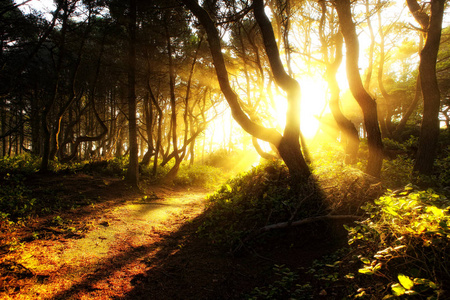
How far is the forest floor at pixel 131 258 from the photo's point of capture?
9.36 ft

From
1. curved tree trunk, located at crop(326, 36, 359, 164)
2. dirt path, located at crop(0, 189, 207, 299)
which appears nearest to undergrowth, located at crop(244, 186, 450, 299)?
dirt path, located at crop(0, 189, 207, 299)

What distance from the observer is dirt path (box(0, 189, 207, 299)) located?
2744mm

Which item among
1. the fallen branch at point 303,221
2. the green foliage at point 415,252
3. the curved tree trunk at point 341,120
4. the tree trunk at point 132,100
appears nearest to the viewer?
the green foliage at point 415,252

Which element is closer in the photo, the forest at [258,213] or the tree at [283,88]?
the forest at [258,213]

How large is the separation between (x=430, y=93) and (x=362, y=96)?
5.75ft

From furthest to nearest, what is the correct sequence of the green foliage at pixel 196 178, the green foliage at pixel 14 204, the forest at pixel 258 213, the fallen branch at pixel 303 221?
the green foliage at pixel 196 178, the green foliage at pixel 14 204, the fallen branch at pixel 303 221, the forest at pixel 258 213

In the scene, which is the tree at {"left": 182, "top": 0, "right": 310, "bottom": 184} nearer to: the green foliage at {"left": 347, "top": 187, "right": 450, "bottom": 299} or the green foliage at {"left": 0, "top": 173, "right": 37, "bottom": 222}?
the green foliage at {"left": 347, "top": 187, "right": 450, "bottom": 299}

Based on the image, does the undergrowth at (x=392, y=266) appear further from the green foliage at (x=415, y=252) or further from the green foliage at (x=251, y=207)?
the green foliage at (x=251, y=207)

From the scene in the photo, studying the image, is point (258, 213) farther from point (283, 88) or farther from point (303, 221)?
point (283, 88)

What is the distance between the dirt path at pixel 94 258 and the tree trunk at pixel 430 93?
6.82 m

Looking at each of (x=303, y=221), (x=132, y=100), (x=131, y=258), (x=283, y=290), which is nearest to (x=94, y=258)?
(x=131, y=258)

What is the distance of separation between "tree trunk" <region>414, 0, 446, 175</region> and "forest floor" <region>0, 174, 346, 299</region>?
412 centimetres

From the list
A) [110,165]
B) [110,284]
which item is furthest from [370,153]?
[110,165]

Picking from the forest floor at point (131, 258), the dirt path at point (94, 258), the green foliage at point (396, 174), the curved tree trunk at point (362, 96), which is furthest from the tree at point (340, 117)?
the dirt path at point (94, 258)
